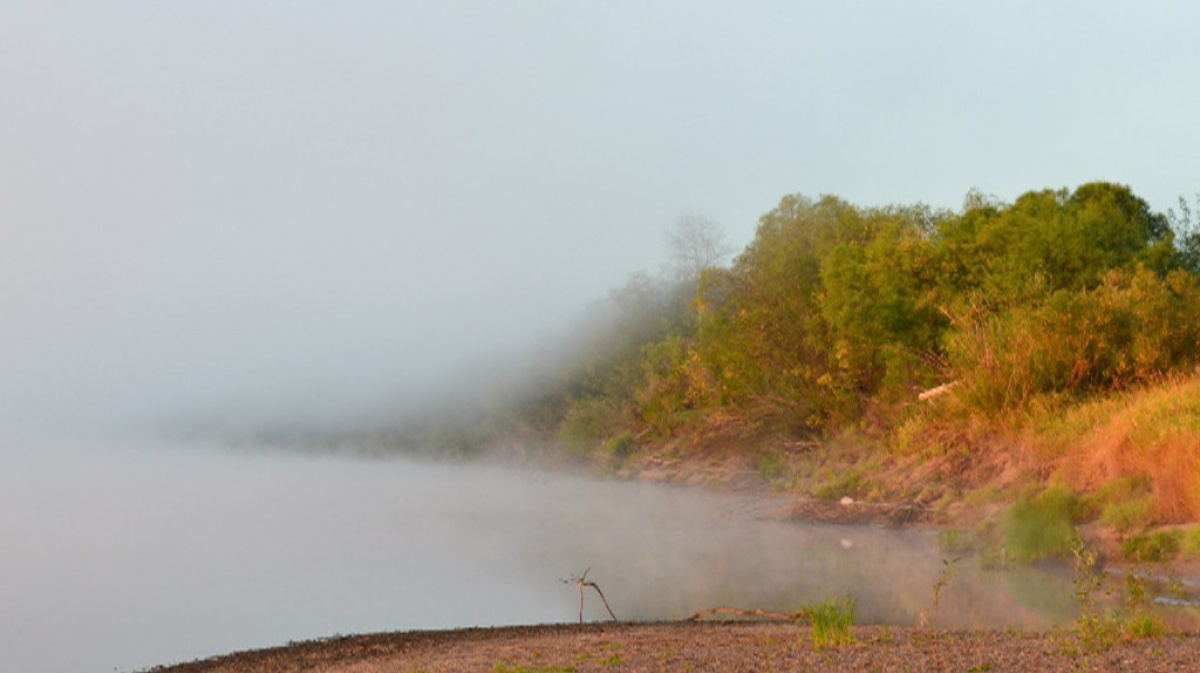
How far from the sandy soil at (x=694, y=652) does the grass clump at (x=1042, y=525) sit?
28.6ft

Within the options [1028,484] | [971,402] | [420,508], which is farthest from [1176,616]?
[420,508]

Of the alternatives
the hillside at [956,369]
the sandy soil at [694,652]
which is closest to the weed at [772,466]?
the hillside at [956,369]

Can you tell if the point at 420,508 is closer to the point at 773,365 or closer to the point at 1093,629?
the point at 773,365

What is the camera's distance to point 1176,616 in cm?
1443

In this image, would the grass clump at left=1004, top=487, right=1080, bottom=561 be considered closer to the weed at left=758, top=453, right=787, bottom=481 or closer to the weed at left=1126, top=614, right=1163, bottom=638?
the weed at left=1126, top=614, right=1163, bottom=638

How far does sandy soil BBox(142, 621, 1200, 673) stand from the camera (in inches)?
383

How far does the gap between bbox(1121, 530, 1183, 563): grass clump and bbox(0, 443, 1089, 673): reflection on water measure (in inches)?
55.1

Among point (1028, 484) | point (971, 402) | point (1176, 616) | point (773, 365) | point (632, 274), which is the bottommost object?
point (1176, 616)

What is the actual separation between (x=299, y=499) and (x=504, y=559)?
82.1 feet

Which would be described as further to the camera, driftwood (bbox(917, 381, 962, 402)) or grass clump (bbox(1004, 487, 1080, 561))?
driftwood (bbox(917, 381, 962, 402))

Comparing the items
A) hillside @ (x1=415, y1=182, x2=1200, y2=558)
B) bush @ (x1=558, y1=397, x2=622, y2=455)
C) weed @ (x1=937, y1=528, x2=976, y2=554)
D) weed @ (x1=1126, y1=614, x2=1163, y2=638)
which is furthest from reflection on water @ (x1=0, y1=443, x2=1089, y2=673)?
bush @ (x1=558, y1=397, x2=622, y2=455)

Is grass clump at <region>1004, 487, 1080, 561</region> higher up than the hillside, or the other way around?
the hillside

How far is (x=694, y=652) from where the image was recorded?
11.4 metres

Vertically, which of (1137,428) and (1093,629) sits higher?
(1137,428)
